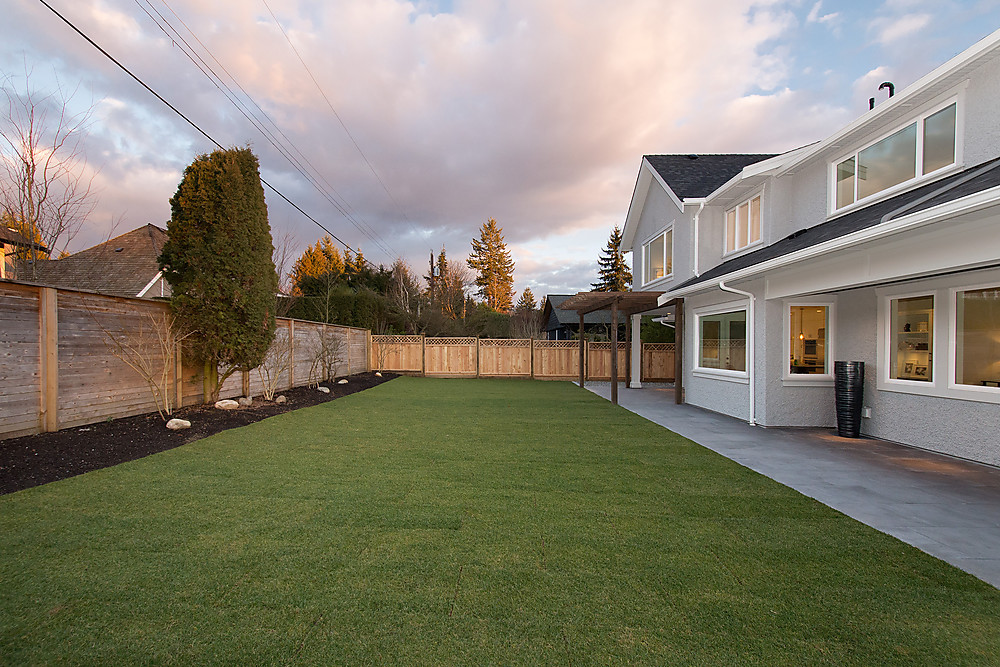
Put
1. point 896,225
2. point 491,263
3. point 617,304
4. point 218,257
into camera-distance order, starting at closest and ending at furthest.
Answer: point 896,225
point 218,257
point 617,304
point 491,263

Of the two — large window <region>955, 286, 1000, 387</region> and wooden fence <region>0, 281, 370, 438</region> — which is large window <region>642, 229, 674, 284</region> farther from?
wooden fence <region>0, 281, 370, 438</region>

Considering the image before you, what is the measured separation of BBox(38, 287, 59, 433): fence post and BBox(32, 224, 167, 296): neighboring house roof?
28.2 feet

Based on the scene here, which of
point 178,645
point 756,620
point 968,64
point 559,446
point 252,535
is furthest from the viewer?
point 559,446

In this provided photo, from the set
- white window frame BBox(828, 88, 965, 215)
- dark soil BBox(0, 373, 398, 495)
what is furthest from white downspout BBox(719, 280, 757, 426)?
dark soil BBox(0, 373, 398, 495)

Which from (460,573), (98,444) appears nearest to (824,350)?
(460,573)

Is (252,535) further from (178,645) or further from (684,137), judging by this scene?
(684,137)

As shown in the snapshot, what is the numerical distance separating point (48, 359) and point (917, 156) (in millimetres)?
10946

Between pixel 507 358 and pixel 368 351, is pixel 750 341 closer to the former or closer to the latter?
pixel 507 358

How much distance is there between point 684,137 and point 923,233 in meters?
11.8

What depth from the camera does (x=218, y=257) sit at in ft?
22.9

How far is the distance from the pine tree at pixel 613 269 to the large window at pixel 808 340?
27.2 metres

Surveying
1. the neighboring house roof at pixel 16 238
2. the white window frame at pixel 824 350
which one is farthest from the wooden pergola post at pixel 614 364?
the neighboring house roof at pixel 16 238

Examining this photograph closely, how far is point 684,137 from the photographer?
14336 millimetres

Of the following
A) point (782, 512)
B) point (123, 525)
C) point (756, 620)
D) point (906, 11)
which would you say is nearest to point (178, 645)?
point (123, 525)
